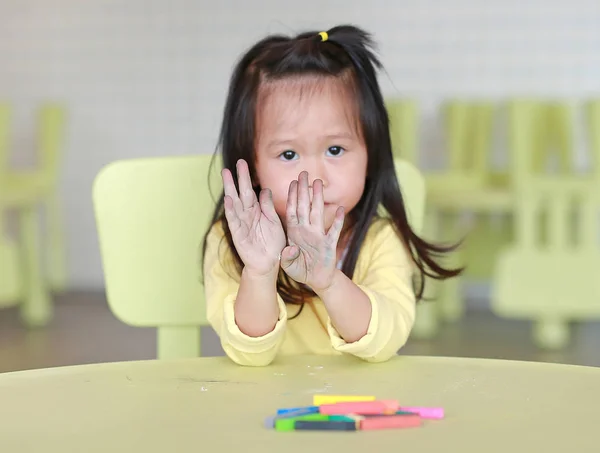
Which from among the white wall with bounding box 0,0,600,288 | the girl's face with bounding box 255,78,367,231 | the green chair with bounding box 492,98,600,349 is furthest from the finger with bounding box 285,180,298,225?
the white wall with bounding box 0,0,600,288

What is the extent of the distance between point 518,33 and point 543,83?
246 mm

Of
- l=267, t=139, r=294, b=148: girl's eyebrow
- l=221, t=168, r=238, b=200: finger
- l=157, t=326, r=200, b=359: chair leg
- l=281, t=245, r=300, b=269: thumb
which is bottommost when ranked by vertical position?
l=157, t=326, r=200, b=359: chair leg

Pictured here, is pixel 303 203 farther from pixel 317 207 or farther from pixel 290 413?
pixel 290 413

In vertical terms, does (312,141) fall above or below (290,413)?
above

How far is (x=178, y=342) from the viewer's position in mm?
1324

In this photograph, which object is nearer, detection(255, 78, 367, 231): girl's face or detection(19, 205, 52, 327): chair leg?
detection(255, 78, 367, 231): girl's face

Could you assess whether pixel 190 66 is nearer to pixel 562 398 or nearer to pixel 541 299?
pixel 541 299

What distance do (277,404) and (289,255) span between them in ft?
0.55

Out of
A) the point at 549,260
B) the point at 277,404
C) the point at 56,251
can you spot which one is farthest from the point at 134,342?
the point at 277,404

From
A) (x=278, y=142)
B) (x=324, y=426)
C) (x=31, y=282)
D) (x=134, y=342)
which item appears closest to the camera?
(x=324, y=426)

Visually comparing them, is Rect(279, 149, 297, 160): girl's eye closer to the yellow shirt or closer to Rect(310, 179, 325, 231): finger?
the yellow shirt

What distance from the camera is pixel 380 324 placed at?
1.09 metres

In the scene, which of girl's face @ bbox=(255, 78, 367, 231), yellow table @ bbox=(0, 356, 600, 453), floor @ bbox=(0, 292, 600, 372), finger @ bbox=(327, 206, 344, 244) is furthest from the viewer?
floor @ bbox=(0, 292, 600, 372)

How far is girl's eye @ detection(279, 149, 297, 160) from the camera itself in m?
1.21
